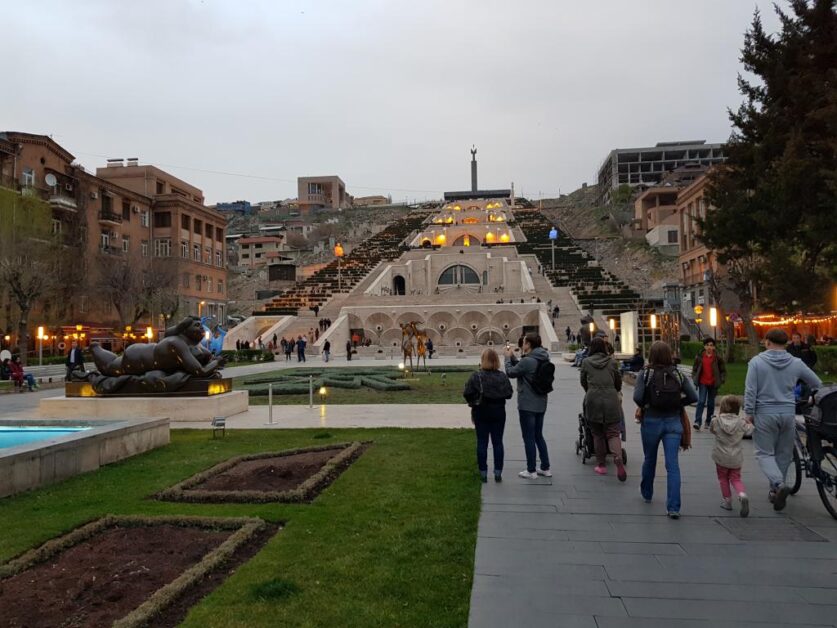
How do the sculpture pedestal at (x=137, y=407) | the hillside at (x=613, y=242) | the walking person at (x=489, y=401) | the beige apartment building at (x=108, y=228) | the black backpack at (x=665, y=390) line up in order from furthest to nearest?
the hillside at (x=613, y=242)
the beige apartment building at (x=108, y=228)
the sculpture pedestal at (x=137, y=407)
the walking person at (x=489, y=401)
the black backpack at (x=665, y=390)

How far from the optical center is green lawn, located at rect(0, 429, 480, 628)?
12.5ft

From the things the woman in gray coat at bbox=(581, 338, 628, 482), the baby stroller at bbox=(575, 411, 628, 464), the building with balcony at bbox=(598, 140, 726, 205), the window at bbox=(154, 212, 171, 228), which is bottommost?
the baby stroller at bbox=(575, 411, 628, 464)

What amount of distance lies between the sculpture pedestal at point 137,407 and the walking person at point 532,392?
8.29m

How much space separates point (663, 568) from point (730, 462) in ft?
6.40

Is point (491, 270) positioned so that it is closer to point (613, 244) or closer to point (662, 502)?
point (613, 244)

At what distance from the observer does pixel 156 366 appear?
1350 cm

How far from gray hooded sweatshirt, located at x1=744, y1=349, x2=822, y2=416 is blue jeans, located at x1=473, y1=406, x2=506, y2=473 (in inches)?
99.5

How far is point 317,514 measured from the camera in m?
5.84

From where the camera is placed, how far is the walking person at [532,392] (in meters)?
7.06

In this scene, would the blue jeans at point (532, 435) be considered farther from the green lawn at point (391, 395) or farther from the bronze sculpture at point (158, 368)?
the bronze sculpture at point (158, 368)

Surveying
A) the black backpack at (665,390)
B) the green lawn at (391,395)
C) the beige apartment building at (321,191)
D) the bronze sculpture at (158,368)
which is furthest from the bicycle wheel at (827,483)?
the beige apartment building at (321,191)

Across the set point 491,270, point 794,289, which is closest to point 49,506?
point 794,289

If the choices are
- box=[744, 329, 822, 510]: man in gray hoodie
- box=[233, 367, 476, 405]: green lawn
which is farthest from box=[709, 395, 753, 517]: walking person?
box=[233, 367, 476, 405]: green lawn

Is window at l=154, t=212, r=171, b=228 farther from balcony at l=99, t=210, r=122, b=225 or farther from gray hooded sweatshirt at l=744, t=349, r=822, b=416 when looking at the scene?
gray hooded sweatshirt at l=744, t=349, r=822, b=416
